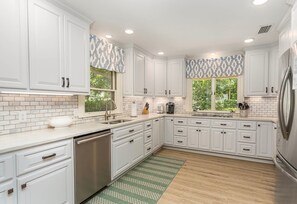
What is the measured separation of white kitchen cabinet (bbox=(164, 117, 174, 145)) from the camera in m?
4.32

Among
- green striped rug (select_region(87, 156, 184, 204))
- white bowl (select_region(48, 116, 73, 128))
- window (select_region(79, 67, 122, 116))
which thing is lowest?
green striped rug (select_region(87, 156, 184, 204))

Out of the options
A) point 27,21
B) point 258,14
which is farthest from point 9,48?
point 258,14

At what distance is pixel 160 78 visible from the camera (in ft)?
15.1

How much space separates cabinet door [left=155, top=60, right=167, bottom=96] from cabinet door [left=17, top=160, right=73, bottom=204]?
3.05 m

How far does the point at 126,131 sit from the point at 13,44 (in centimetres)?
184

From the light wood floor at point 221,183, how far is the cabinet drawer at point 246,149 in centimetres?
20

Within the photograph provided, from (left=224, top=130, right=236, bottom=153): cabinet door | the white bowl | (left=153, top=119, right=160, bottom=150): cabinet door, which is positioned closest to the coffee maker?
(left=153, top=119, right=160, bottom=150): cabinet door

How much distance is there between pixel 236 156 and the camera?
3725mm

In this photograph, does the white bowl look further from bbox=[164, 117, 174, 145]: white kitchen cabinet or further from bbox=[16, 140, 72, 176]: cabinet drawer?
Answer: bbox=[164, 117, 174, 145]: white kitchen cabinet

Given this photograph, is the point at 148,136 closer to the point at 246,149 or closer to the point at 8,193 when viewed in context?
the point at 246,149

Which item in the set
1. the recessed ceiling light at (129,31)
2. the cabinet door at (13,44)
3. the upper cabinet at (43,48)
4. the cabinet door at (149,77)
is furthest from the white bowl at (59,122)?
the cabinet door at (149,77)

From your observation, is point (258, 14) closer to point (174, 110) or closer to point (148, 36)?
point (148, 36)

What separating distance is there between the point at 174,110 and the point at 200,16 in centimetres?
291

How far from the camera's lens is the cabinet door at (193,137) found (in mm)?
4020
